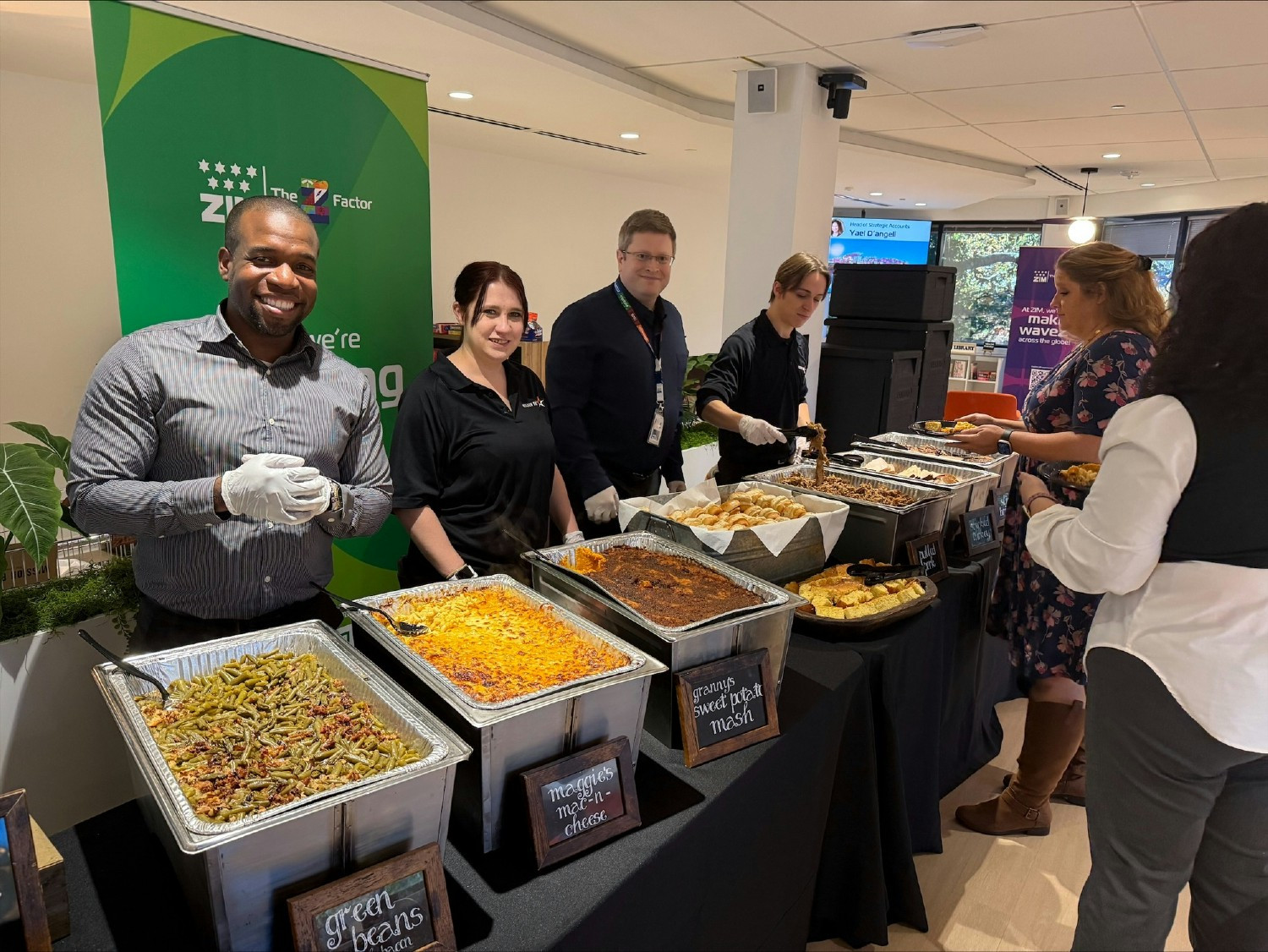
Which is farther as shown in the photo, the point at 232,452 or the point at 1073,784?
the point at 1073,784

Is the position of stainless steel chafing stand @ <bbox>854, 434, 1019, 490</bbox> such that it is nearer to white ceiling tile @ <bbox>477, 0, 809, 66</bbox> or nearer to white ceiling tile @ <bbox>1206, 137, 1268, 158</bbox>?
white ceiling tile @ <bbox>477, 0, 809, 66</bbox>

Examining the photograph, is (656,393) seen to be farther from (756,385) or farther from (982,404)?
(982,404)

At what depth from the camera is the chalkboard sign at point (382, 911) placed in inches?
30.0

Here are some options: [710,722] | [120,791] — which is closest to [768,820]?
[710,722]

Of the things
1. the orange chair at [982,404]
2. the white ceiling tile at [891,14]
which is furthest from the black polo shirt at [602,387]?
the orange chair at [982,404]

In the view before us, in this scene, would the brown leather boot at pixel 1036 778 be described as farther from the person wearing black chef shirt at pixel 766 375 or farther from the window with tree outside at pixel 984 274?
the window with tree outside at pixel 984 274

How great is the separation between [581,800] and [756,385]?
179 cm

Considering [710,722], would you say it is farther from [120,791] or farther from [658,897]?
[120,791]

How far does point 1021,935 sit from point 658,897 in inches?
51.9

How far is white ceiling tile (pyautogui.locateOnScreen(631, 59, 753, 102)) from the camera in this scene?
3.50 m

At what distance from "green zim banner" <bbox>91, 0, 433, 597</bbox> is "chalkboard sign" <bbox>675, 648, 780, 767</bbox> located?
121 centimetres

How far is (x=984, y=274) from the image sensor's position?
375 inches

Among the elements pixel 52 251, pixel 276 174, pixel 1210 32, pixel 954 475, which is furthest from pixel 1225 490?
pixel 52 251

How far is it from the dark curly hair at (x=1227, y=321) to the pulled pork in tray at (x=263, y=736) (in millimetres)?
1193
